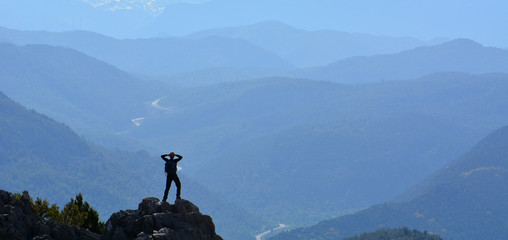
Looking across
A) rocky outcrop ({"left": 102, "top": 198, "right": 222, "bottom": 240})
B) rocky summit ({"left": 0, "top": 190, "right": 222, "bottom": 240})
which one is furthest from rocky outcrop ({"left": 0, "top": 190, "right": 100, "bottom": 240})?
rocky outcrop ({"left": 102, "top": 198, "right": 222, "bottom": 240})

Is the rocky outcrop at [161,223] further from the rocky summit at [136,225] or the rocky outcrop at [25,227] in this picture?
the rocky outcrop at [25,227]

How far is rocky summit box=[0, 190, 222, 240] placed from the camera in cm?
4106

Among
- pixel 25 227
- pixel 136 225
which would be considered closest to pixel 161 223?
pixel 136 225

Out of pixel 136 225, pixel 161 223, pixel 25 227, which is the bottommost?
pixel 161 223

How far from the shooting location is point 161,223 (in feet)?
136

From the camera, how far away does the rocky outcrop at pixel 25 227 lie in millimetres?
42631

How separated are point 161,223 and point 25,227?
870 cm

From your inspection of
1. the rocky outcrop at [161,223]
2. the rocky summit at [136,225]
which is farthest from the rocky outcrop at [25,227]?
the rocky outcrop at [161,223]

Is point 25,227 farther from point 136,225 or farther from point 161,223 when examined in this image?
point 161,223

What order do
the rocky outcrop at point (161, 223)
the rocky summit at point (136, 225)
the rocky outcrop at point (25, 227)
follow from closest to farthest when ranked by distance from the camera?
1. the rocky outcrop at point (161, 223)
2. the rocky summit at point (136, 225)
3. the rocky outcrop at point (25, 227)

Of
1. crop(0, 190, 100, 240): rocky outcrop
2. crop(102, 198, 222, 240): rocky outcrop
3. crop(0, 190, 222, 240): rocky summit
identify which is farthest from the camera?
crop(0, 190, 100, 240): rocky outcrop

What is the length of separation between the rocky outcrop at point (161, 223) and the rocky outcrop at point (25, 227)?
3629 millimetres

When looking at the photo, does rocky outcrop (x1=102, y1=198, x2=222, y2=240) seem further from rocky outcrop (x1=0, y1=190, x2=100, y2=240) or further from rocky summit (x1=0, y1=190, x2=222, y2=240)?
rocky outcrop (x1=0, y1=190, x2=100, y2=240)

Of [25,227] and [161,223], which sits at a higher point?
[25,227]
